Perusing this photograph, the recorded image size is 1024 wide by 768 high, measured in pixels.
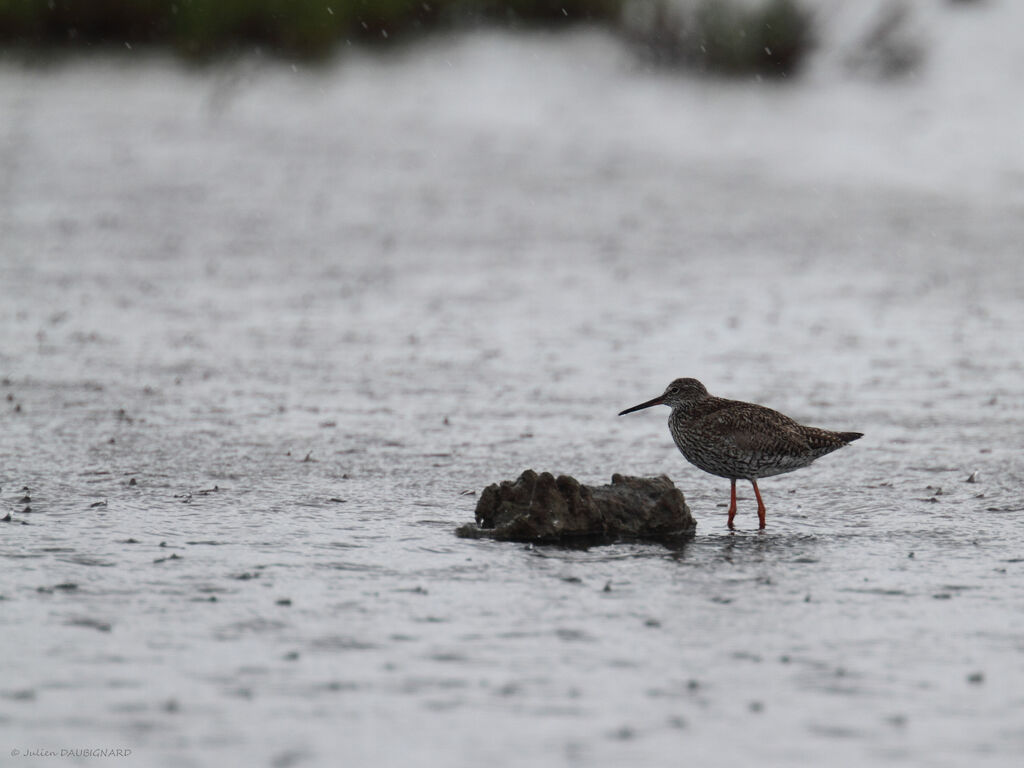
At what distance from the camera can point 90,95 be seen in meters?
37.4

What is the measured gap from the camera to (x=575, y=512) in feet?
30.1

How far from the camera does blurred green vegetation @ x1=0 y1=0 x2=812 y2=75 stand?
38875 mm

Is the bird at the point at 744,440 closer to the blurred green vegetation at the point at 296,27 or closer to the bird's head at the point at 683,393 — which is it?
the bird's head at the point at 683,393

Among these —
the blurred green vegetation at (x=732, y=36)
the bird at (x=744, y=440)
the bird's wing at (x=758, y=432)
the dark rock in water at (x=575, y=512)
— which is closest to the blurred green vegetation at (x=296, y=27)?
the blurred green vegetation at (x=732, y=36)

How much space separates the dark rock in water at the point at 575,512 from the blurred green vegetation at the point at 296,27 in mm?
31116

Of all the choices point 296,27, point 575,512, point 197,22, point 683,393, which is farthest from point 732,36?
point 575,512

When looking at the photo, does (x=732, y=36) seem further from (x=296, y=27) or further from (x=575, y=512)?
(x=575, y=512)

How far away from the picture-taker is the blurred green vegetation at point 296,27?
38875 mm

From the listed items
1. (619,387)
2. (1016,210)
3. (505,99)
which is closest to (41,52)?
(505,99)

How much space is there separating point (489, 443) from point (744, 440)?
293 centimetres

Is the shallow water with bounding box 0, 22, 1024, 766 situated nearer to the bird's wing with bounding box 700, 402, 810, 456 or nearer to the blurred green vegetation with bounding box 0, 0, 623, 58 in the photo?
the bird's wing with bounding box 700, 402, 810, 456

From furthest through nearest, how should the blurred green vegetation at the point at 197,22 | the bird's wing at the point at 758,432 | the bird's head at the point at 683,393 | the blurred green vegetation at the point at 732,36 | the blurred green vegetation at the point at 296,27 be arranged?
the blurred green vegetation at the point at 197,22
the blurred green vegetation at the point at 296,27
the blurred green vegetation at the point at 732,36
the bird's head at the point at 683,393
the bird's wing at the point at 758,432

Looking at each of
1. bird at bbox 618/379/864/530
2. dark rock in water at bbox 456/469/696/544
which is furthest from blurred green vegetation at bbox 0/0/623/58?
dark rock in water at bbox 456/469/696/544

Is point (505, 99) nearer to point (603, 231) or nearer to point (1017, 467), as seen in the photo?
point (603, 231)
